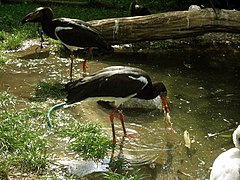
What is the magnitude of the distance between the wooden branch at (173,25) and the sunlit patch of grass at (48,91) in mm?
2129

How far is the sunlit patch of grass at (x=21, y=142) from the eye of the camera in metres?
4.61

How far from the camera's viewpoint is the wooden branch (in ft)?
27.5

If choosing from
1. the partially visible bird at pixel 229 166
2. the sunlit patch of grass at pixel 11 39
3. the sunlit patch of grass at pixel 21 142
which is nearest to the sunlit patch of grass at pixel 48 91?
the sunlit patch of grass at pixel 21 142

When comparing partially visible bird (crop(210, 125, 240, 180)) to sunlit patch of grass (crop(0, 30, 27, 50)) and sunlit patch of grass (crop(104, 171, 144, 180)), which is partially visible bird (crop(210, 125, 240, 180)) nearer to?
sunlit patch of grass (crop(104, 171, 144, 180))

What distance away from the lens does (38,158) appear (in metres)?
4.68

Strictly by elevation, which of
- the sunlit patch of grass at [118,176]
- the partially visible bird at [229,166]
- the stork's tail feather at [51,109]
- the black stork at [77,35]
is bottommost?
the sunlit patch of grass at [118,176]

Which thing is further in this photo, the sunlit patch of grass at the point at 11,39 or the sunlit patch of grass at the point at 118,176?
the sunlit patch of grass at the point at 11,39

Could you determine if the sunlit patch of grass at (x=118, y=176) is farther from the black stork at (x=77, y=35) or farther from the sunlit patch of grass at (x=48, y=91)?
the black stork at (x=77, y=35)

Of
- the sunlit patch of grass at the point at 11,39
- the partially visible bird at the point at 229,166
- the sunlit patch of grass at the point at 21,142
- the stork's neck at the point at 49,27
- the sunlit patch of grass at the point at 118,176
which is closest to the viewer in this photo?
the partially visible bird at the point at 229,166

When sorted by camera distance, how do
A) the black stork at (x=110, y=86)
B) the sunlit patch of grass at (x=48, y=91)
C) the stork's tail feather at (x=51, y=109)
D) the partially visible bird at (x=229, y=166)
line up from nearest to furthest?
1. the partially visible bird at (x=229, y=166)
2. the black stork at (x=110, y=86)
3. the stork's tail feather at (x=51, y=109)
4. the sunlit patch of grass at (x=48, y=91)

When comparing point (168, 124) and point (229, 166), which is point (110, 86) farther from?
point (229, 166)

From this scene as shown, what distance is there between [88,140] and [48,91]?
1.71m

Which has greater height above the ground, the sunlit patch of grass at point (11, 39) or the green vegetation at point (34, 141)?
the sunlit patch of grass at point (11, 39)

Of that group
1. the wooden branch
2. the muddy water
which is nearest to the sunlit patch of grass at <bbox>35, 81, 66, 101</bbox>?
the muddy water
